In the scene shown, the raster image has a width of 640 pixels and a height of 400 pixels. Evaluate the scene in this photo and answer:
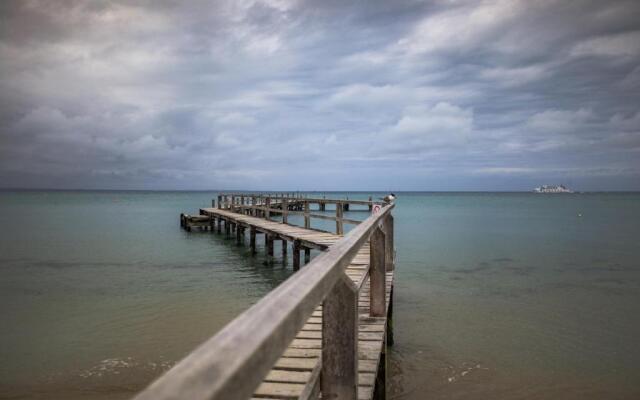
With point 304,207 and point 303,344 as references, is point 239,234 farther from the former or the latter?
point 303,344

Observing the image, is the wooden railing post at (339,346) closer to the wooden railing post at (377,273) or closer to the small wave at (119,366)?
the wooden railing post at (377,273)

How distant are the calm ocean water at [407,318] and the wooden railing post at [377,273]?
170 centimetres

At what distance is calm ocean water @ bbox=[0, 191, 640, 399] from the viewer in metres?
6.66

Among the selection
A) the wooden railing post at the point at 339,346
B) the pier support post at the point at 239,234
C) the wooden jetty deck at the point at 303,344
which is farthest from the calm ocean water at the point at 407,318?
the wooden railing post at the point at 339,346

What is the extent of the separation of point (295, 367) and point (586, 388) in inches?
200

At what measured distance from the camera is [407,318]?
975 cm

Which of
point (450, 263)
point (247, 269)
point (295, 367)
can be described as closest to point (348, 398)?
point (295, 367)

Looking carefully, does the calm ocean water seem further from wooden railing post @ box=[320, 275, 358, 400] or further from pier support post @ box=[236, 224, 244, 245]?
wooden railing post @ box=[320, 275, 358, 400]

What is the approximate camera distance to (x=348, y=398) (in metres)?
2.21

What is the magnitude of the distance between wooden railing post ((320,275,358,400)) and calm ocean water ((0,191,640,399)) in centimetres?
444

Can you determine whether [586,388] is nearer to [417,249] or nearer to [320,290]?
[320,290]

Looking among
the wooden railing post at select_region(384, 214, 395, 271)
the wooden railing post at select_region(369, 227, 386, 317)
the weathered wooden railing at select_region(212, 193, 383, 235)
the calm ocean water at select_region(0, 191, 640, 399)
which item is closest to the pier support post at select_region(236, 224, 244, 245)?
the weathered wooden railing at select_region(212, 193, 383, 235)

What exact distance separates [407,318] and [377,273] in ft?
16.9

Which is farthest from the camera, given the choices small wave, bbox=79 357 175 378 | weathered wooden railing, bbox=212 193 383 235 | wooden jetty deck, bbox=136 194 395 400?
weathered wooden railing, bbox=212 193 383 235
